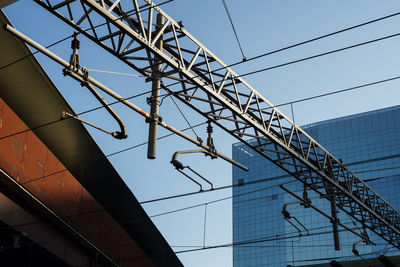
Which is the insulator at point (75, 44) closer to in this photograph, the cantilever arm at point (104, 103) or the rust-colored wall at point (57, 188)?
the cantilever arm at point (104, 103)

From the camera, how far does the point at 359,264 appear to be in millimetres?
21391

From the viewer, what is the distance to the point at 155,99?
1247cm

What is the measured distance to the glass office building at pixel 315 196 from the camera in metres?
89.1

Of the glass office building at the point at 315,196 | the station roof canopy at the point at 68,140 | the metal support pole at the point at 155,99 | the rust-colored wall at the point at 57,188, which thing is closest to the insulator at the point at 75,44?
the metal support pole at the point at 155,99

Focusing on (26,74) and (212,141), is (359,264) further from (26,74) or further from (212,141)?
(26,74)

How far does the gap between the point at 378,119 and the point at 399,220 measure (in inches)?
2830

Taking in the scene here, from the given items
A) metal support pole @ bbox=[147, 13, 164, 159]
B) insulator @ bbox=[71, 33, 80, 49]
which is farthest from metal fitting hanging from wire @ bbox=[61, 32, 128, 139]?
metal support pole @ bbox=[147, 13, 164, 159]

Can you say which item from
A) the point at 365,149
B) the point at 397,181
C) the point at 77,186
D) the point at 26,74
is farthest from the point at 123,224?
the point at 365,149

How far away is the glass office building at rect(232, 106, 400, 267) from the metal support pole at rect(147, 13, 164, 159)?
7575 cm

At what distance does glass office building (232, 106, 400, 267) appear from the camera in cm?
8906

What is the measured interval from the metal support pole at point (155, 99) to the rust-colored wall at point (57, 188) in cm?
641

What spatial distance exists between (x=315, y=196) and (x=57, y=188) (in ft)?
238

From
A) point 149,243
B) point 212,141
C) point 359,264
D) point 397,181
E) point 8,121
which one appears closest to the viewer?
point 212,141

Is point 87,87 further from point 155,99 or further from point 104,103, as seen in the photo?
point 155,99
